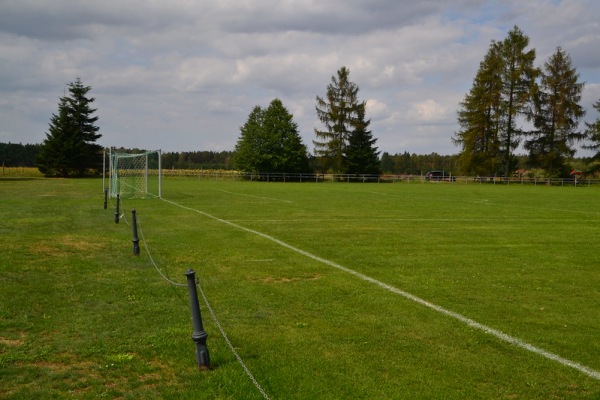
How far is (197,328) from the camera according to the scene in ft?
17.1

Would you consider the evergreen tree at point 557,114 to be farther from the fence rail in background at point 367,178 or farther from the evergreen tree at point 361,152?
the evergreen tree at point 361,152

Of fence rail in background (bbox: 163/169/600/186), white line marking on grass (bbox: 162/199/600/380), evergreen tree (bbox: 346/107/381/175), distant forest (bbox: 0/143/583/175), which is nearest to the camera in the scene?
white line marking on grass (bbox: 162/199/600/380)

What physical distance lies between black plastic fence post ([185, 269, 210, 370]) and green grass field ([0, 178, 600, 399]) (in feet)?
0.47

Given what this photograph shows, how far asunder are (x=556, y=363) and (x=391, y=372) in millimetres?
1727

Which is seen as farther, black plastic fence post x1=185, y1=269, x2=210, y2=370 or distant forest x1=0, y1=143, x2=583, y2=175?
distant forest x1=0, y1=143, x2=583, y2=175

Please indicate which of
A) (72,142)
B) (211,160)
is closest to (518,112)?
(72,142)

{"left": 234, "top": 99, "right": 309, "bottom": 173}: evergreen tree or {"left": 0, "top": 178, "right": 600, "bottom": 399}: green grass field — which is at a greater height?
{"left": 234, "top": 99, "right": 309, "bottom": 173}: evergreen tree

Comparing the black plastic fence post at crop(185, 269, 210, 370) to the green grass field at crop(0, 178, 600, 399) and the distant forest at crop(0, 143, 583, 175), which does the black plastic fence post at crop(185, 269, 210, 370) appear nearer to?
the green grass field at crop(0, 178, 600, 399)

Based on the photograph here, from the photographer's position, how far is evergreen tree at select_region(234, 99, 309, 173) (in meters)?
80.4

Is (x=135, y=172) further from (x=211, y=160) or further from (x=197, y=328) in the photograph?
(x=211, y=160)

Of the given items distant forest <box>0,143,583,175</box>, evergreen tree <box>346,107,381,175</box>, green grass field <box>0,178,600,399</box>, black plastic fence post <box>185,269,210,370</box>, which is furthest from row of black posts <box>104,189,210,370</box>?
distant forest <box>0,143,583,175</box>

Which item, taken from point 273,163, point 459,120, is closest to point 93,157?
point 273,163

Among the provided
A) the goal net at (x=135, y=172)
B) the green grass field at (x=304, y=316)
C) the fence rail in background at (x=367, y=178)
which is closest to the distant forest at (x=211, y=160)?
the fence rail in background at (x=367, y=178)

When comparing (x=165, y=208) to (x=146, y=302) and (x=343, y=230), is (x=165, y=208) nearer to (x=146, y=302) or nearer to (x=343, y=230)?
(x=343, y=230)
